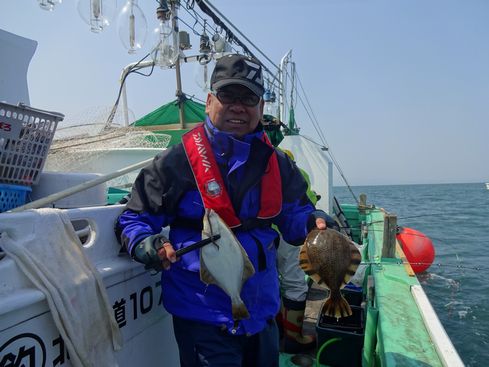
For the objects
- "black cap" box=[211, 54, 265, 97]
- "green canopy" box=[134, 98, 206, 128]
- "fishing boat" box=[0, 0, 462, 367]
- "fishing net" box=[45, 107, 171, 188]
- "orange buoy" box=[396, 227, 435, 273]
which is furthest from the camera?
"orange buoy" box=[396, 227, 435, 273]

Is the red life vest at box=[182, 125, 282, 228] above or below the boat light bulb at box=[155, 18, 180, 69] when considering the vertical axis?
below

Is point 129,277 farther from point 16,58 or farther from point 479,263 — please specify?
point 479,263

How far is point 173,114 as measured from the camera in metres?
7.13

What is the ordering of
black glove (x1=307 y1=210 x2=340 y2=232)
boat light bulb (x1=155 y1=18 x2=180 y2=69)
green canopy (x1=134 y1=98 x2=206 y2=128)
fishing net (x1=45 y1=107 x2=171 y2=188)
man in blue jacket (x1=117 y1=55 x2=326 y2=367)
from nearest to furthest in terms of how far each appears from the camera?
man in blue jacket (x1=117 y1=55 x2=326 y2=367)
black glove (x1=307 y1=210 x2=340 y2=232)
fishing net (x1=45 y1=107 x2=171 y2=188)
boat light bulb (x1=155 y1=18 x2=180 y2=69)
green canopy (x1=134 y1=98 x2=206 y2=128)

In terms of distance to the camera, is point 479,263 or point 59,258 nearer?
point 59,258

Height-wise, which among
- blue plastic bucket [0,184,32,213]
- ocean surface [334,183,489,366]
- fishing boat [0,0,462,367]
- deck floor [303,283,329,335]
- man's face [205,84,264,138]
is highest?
man's face [205,84,264,138]

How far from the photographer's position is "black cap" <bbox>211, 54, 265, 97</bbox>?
2.21 meters

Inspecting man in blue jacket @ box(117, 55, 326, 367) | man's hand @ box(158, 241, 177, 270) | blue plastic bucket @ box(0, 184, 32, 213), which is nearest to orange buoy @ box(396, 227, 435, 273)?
man in blue jacket @ box(117, 55, 326, 367)

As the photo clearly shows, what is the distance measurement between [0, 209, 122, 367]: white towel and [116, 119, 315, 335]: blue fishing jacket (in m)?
0.28

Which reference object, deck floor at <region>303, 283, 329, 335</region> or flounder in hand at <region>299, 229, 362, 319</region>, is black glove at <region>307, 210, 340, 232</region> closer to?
flounder in hand at <region>299, 229, 362, 319</region>

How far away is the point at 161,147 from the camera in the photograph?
4.92 meters

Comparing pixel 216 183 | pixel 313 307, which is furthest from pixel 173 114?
pixel 216 183

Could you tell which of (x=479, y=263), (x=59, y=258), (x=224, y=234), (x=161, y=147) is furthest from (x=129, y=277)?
(x=479, y=263)

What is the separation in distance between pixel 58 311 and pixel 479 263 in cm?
1295
